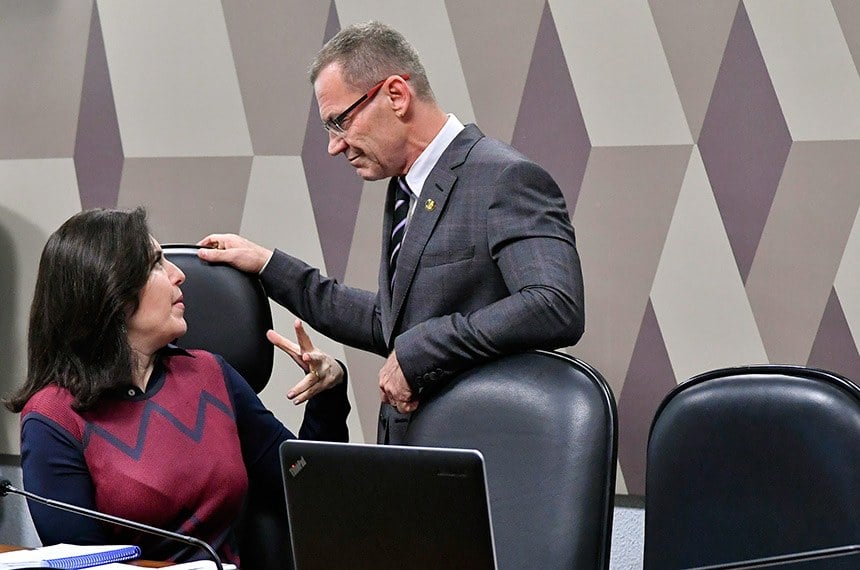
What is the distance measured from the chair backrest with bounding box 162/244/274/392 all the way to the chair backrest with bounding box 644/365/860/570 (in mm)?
861

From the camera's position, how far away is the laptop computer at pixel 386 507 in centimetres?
121

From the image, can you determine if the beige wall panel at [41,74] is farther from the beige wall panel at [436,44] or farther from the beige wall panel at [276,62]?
the beige wall panel at [436,44]

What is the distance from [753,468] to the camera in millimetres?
1685

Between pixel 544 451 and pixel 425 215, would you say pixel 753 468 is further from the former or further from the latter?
pixel 425 215

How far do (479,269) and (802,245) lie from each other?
0.96 meters

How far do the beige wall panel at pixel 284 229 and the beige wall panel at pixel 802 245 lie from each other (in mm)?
1204

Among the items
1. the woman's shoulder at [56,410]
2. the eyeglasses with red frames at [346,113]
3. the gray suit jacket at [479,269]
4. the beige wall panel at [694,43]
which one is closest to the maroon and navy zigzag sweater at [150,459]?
the woman's shoulder at [56,410]

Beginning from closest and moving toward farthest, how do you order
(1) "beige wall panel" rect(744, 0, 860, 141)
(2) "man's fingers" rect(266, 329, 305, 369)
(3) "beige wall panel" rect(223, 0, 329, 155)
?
1. (2) "man's fingers" rect(266, 329, 305, 369)
2. (1) "beige wall panel" rect(744, 0, 860, 141)
3. (3) "beige wall panel" rect(223, 0, 329, 155)

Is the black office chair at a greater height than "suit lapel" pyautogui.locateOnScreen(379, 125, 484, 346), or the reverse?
"suit lapel" pyautogui.locateOnScreen(379, 125, 484, 346)

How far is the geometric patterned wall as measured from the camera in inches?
107

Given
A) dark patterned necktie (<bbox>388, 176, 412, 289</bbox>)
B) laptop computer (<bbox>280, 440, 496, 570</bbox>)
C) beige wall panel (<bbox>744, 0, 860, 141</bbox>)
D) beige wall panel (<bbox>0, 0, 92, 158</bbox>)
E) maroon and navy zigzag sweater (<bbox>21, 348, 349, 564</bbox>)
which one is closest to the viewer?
laptop computer (<bbox>280, 440, 496, 570</bbox>)

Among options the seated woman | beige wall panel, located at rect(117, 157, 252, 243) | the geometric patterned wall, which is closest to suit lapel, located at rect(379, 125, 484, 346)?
the seated woman

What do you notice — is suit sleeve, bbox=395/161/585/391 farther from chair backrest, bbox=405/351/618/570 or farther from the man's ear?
the man's ear

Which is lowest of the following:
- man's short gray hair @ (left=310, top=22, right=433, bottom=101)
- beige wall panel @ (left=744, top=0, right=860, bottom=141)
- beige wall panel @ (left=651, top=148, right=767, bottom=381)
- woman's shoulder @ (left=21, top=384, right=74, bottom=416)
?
beige wall panel @ (left=651, top=148, right=767, bottom=381)
